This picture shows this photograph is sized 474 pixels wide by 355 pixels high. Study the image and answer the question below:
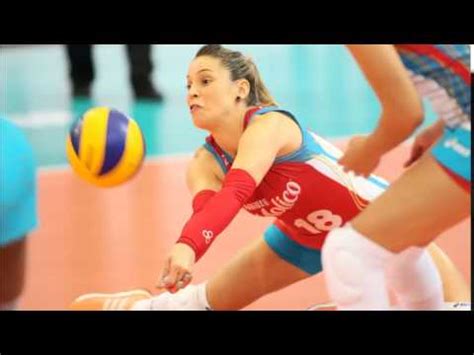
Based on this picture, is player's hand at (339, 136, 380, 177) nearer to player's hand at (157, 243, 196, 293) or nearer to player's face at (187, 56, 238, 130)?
player's face at (187, 56, 238, 130)

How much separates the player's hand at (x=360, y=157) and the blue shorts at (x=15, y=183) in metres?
0.56

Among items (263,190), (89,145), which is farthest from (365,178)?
(89,145)

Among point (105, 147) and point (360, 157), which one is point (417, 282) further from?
point (105, 147)

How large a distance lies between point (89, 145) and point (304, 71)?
1.84 feet

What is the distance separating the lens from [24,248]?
1878 millimetres

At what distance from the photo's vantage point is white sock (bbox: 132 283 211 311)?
1742mm

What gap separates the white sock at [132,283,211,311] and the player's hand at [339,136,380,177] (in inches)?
13.1

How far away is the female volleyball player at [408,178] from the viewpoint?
1459mm

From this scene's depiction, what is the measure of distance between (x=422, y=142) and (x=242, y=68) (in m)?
0.32

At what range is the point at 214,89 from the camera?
1.64 m
